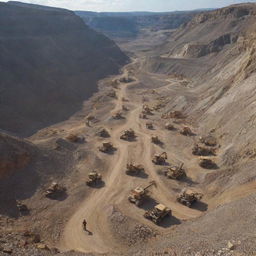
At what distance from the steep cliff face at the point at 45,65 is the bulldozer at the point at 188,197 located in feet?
82.0

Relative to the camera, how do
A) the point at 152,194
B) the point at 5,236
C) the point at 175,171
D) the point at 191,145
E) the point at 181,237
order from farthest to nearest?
1. the point at 191,145
2. the point at 175,171
3. the point at 152,194
4. the point at 5,236
5. the point at 181,237

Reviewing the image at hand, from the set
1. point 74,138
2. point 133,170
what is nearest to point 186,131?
point 133,170

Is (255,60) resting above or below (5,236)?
above

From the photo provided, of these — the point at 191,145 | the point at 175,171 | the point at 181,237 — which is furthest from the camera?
the point at 191,145

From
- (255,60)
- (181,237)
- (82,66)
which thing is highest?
(255,60)

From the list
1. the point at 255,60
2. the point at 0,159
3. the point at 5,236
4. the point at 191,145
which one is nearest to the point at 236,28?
the point at 255,60

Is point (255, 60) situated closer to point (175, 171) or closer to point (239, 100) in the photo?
point (239, 100)

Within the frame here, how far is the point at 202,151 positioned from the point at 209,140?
8.23 ft

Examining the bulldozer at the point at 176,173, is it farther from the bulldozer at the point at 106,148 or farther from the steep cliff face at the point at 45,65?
the steep cliff face at the point at 45,65

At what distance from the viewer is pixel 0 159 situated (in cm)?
2802

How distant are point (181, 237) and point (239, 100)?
2340cm

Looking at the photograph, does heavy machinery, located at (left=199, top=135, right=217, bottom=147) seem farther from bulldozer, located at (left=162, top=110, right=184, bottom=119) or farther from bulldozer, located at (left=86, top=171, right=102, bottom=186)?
bulldozer, located at (left=86, top=171, right=102, bottom=186)

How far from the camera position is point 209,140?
35.0m

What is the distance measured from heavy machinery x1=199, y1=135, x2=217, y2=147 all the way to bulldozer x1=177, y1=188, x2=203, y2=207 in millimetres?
9351
